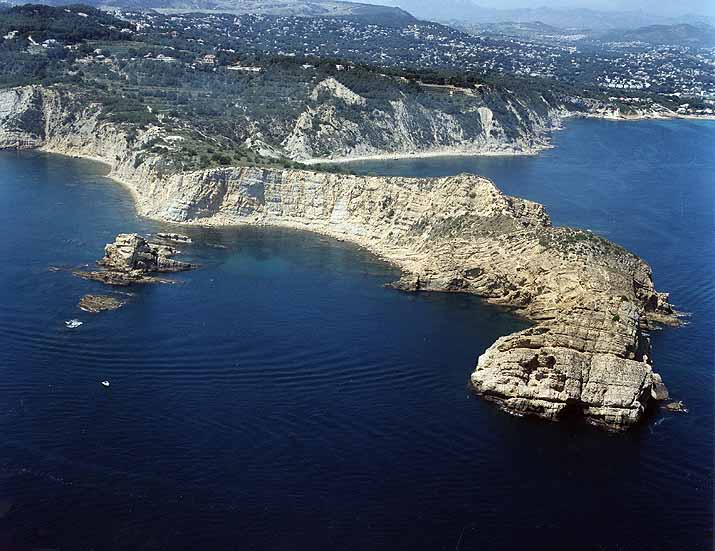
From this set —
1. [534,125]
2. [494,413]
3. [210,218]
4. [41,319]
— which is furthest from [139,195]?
[534,125]

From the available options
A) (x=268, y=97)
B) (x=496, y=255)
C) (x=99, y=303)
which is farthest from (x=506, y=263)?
(x=268, y=97)

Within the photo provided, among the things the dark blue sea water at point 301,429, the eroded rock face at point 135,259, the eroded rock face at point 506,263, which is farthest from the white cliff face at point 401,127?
the dark blue sea water at point 301,429

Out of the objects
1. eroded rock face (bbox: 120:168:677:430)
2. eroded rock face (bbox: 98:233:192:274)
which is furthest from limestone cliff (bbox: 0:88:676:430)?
eroded rock face (bbox: 98:233:192:274)

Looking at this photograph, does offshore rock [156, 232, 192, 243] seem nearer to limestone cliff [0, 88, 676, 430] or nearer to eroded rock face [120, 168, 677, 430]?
eroded rock face [120, 168, 677, 430]

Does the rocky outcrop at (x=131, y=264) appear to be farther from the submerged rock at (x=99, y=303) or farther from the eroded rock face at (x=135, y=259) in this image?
the submerged rock at (x=99, y=303)

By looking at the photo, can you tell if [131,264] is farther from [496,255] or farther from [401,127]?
[401,127]

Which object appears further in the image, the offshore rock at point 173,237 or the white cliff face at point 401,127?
the white cliff face at point 401,127

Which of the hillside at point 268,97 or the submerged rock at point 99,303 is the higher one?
the hillside at point 268,97
